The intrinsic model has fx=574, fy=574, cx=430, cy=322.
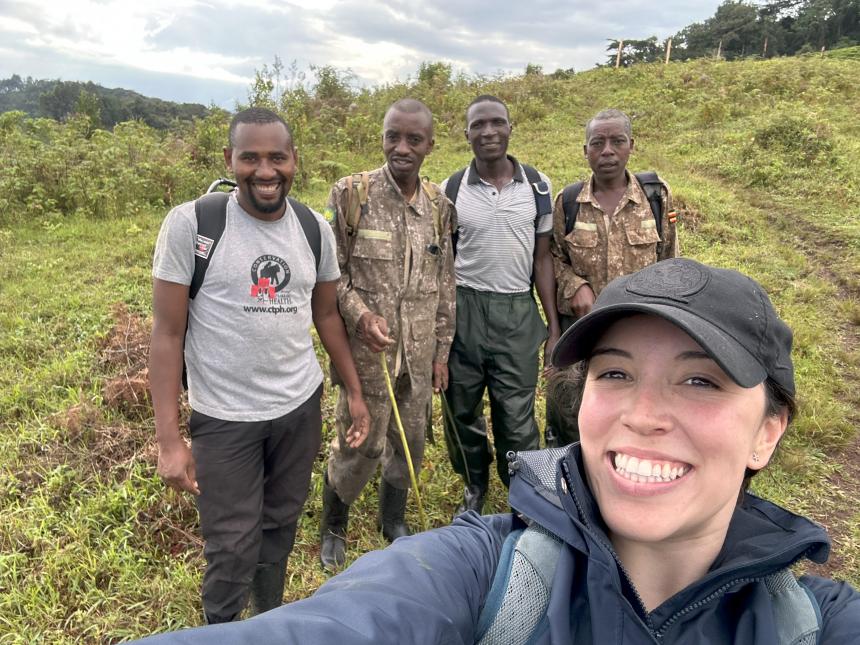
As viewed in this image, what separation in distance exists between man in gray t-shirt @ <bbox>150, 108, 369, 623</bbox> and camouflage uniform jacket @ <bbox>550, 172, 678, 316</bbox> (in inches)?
58.4

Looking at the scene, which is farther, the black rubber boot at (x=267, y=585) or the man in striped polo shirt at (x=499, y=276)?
the man in striped polo shirt at (x=499, y=276)

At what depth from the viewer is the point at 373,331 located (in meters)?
2.43

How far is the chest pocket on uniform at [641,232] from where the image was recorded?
293cm

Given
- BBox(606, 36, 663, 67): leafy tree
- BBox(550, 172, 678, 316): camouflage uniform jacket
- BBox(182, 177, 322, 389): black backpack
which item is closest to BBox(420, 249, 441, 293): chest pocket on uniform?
BBox(550, 172, 678, 316): camouflage uniform jacket

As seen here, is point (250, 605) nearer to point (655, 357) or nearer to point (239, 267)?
point (239, 267)

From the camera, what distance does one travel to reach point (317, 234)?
7.16 ft

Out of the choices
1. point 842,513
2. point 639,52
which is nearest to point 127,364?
point 842,513

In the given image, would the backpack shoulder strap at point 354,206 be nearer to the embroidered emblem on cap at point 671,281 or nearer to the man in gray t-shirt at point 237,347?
the man in gray t-shirt at point 237,347

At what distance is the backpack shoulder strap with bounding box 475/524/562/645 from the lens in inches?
42.0

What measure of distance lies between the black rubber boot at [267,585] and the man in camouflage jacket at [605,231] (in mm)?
1537

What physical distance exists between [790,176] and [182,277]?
11.5m

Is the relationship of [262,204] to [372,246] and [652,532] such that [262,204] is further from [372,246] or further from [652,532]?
[652,532]

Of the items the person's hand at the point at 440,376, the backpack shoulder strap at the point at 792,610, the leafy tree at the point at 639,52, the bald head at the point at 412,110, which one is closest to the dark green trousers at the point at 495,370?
the person's hand at the point at 440,376

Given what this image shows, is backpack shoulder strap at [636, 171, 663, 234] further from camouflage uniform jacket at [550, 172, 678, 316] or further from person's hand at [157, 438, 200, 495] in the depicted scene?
person's hand at [157, 438, 200, 495]
